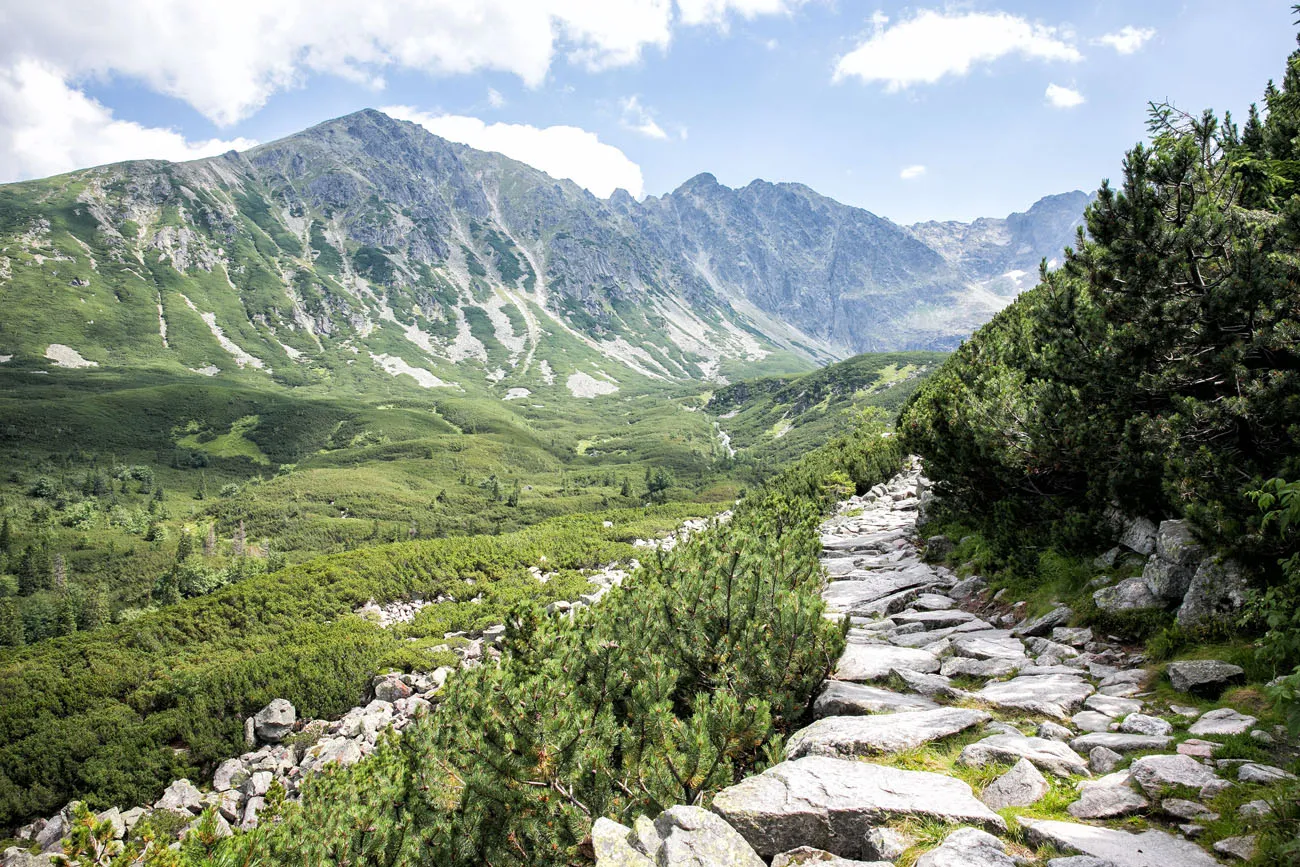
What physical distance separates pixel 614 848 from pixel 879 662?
20.0 feet

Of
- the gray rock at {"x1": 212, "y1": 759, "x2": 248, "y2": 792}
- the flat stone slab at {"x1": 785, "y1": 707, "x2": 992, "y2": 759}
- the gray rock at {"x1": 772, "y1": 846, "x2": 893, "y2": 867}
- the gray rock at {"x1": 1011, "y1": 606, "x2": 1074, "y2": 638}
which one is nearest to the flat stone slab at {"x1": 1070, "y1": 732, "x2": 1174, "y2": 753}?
the flat stone slab at {"x1": 785, "y1": 707, "x2": 992, "y2": 759}

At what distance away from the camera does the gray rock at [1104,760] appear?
5492 mm

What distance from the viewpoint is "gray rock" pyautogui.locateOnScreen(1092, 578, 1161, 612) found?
8.84 meters

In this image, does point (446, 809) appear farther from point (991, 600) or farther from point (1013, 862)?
point (991, 600)

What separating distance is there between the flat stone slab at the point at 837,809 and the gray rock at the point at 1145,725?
2.38m

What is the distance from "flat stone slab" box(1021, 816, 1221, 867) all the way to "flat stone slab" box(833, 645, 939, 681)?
4.44 m

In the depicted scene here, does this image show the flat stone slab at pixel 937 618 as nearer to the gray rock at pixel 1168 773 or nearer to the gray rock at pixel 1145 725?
the gray rock at pixel 1145 725

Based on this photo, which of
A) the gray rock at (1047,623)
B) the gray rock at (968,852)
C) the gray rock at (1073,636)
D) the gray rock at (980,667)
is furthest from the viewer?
the gray rock at (1047,623)

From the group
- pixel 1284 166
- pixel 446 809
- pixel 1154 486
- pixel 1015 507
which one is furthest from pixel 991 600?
pixel 446 809

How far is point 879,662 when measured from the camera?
9.27 metres

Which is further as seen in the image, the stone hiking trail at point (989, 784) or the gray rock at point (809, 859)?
the gray rock at point (809, 859)

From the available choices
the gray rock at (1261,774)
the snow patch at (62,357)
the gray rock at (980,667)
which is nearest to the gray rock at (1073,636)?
the gray rock at (980,667)

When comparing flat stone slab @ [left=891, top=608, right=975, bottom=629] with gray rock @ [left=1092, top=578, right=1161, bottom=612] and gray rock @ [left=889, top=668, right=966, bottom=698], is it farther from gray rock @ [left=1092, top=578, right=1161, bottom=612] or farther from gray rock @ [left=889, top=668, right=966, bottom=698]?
gray rock @ [left=889, top=668, right=966, bottom=698]

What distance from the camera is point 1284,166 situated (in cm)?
841
